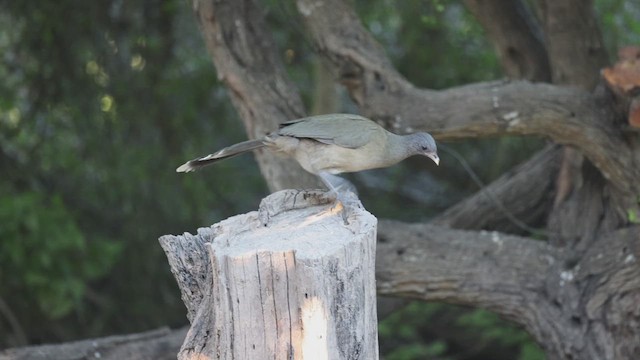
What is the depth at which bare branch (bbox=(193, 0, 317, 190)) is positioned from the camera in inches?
204

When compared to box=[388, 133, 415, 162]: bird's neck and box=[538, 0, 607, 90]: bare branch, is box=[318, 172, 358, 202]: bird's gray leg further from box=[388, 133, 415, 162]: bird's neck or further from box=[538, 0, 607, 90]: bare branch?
box=[538, 0, 607, 90]: bare branch

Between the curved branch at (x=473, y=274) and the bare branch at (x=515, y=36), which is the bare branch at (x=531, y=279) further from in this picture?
the bare branch at (x=515, y=36)

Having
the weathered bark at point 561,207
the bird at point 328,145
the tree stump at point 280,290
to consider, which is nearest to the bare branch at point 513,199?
the weathered bark at point 561,207

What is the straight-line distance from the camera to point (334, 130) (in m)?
4.21

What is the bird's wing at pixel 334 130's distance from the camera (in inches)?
165

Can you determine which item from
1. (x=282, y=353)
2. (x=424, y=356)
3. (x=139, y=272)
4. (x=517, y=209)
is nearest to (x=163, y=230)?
(x=139, y=272)

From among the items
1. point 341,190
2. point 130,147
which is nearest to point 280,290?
point 341,190

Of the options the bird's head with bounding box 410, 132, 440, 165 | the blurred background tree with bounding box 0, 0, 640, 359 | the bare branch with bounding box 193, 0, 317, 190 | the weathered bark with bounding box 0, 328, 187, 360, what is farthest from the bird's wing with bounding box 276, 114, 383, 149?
the blurred background tree with bounding box 0, 0, 640, 359

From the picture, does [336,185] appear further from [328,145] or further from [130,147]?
[130,147]

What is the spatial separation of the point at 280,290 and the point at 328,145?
1.44 m

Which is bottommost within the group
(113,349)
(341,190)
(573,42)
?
(113,349)

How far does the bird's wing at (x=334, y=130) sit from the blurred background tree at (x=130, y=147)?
218 cm

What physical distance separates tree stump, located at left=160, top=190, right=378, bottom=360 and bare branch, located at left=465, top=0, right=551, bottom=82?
279cm

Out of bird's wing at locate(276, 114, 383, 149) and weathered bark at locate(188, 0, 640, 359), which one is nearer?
bird's wing at locate(276, 114, 383, 149)
